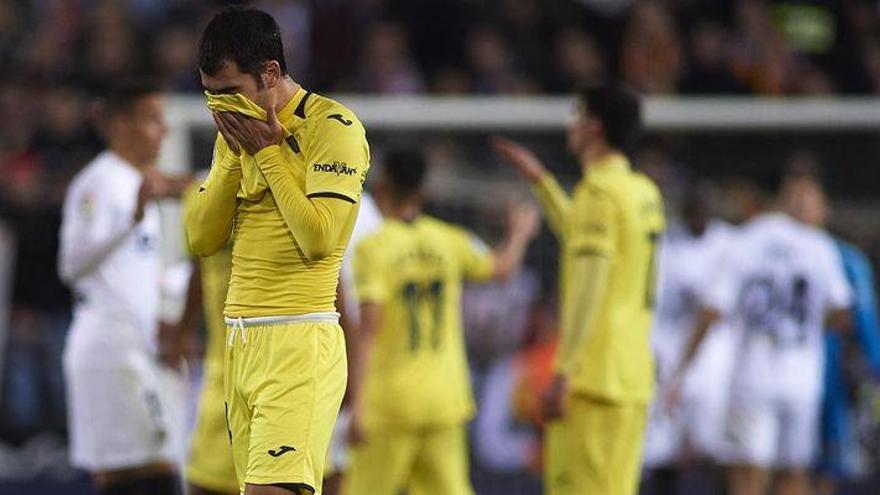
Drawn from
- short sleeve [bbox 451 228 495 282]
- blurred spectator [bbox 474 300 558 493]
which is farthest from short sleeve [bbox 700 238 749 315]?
short sleeve [bbox 451 228 495 282]

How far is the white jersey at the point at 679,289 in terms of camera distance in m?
11.5

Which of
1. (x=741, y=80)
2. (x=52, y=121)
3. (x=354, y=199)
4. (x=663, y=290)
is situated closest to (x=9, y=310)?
(x=52, y=121)

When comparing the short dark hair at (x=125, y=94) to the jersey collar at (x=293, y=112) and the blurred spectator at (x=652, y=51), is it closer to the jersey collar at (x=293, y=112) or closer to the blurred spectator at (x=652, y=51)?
the jersey collar at (x=293, y=112)

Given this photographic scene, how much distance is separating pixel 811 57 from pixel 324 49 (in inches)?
178

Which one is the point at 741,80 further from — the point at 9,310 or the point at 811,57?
the point at 9,310

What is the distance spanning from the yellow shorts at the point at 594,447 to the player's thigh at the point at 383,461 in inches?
35.7

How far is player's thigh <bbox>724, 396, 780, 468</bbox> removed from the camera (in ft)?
34.7

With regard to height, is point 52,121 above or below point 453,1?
below

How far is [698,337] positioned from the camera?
10656mm

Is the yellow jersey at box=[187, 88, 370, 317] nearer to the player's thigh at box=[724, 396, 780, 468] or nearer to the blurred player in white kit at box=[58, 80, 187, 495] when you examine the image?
the blurred player in white kit at box=[58, 80, 187, 495]

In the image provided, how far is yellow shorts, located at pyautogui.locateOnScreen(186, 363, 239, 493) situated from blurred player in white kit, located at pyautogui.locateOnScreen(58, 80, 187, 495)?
71 centimetres

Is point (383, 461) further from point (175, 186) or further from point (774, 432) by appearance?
point (774, 432)

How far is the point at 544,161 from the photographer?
12375 millimetres

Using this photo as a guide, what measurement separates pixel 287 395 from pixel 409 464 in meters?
3.02
